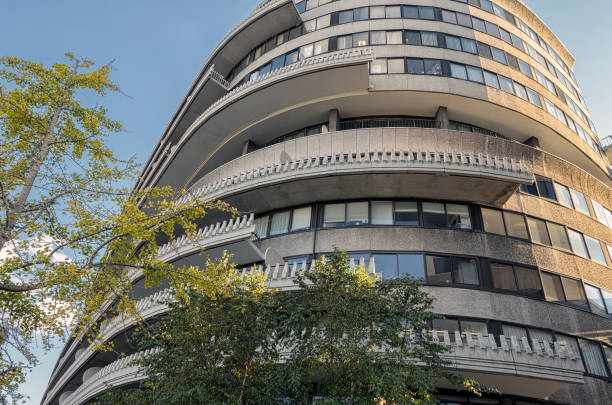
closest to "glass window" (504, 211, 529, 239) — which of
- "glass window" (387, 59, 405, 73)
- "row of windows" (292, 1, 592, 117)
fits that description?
"glass window" (387, 59, 405, 73)

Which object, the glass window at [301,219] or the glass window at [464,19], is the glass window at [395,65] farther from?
the glass window at [301,219]

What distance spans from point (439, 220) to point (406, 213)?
1666 mm

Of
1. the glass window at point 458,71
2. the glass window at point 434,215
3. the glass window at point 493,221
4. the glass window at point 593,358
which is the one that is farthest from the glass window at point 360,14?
the glass window at point 593,358

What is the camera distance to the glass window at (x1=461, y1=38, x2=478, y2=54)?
1094 inches

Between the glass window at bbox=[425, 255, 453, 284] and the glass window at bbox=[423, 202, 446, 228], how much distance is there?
187cm

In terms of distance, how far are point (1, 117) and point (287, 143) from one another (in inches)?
593

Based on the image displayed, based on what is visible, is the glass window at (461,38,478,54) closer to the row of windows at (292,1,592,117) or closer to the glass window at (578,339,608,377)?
the row of windows at (292,1,592,117)

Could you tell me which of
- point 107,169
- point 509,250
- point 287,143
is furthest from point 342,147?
point 107,169

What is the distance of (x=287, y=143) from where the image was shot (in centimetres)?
2353

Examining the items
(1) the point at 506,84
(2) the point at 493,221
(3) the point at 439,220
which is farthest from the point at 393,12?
(2) the point at 493,221

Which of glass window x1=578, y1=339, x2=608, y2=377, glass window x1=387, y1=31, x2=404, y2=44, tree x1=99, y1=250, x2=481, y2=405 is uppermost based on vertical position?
glass window x1=387, y1=31, x2=404, y2=44

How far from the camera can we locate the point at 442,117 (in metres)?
25.1

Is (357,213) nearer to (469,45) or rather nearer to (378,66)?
(378,66)

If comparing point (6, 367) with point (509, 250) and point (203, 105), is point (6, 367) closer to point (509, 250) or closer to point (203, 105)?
point (509, 250)
